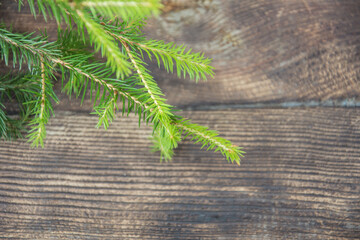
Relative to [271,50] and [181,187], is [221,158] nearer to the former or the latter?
[181,187]

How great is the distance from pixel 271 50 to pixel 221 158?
293 mm

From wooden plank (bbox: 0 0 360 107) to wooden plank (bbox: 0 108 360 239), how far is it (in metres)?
0.10

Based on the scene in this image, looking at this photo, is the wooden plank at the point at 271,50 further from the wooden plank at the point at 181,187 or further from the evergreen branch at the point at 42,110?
the evergreen branch at the point at 42,110

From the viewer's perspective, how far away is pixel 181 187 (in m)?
0.66

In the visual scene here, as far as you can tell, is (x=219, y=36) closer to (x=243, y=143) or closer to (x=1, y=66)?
(x=243, y=143)

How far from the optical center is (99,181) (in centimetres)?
65

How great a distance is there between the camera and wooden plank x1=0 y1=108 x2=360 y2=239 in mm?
637

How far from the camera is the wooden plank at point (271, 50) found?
0.70m

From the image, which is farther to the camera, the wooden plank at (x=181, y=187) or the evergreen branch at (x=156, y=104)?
the wooden plank at (x=181, y=187)

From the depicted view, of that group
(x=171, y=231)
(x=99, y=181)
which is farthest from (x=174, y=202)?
(x=99, y=181)

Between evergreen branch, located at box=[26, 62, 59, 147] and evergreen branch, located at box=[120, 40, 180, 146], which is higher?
evergreen branch, located at box=[120, 40, 180, 146]

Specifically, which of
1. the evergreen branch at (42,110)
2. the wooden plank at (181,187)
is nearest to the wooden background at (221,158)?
the wooden plank at (181,187)

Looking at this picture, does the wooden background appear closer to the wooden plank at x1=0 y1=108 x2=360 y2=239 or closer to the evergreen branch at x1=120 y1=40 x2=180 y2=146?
the wooden plank at x1=0 y1=108 x2=360 y2=239

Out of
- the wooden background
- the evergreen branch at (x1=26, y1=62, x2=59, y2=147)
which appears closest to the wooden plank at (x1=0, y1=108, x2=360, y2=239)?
the wooden background
